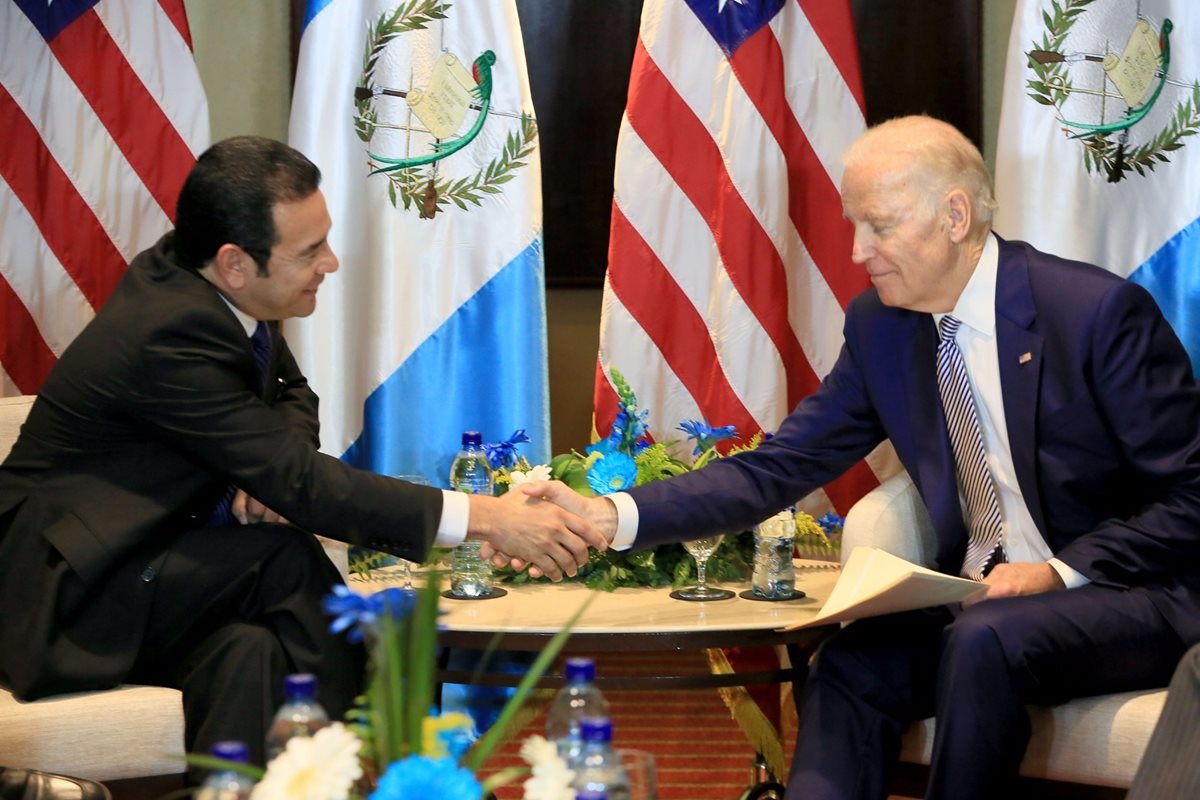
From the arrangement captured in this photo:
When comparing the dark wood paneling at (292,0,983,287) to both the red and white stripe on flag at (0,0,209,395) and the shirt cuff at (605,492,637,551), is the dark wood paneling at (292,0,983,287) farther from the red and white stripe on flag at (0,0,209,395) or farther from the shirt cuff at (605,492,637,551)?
the shirt cuff at (605,492,637,551)

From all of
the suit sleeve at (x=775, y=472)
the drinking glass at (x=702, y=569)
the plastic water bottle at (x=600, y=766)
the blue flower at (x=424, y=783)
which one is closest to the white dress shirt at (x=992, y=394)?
the suit sleeve at (x=775, y=472)

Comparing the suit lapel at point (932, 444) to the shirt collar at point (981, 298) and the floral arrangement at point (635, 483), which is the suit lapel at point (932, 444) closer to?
the shirt collar at point (981, 298)

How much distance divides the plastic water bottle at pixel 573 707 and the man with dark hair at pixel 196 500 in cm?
93

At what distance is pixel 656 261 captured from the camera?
3.96 metres

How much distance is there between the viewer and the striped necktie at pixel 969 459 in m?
2.77

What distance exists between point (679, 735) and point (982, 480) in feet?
6.48

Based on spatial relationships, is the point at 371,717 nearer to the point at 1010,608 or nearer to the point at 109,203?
the point at 1010,608

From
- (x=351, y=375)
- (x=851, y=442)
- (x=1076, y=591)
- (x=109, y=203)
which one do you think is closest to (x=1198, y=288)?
(x=851, y=442)

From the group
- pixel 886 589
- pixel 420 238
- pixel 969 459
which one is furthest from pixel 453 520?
pixel 420 238

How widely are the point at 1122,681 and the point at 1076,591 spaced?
166 mm

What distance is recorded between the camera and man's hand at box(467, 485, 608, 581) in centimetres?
279

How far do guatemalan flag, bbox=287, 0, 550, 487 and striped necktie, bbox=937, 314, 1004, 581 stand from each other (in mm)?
1296

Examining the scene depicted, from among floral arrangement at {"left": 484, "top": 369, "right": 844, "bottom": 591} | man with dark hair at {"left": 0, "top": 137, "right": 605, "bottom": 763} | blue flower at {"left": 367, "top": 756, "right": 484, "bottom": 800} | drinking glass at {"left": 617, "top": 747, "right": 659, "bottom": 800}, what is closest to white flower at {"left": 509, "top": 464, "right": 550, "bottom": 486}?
floral arrangement at {"left": 484, "top": 369, "right": 844, "bottom": 591}

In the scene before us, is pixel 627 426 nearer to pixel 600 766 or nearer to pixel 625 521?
pixel 625 521
